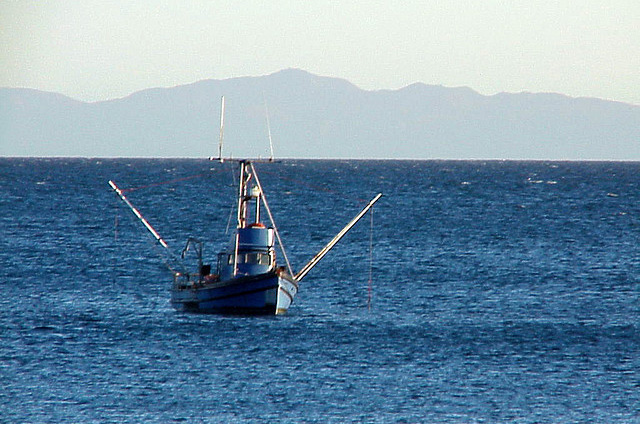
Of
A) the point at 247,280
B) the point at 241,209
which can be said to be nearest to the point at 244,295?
the point at 247,280

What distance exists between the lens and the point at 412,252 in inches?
4225

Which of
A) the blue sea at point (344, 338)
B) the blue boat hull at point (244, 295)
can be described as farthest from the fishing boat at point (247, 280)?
the blue sea at point (344, 338)

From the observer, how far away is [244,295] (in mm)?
66750

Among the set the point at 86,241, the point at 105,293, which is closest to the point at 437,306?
the point at 105,293

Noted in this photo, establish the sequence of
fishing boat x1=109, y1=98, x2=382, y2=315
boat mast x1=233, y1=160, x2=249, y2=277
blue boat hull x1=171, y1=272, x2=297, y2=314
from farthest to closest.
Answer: boat mast x1=233, y1=160, x2=249, y2=277 < fishing boat x1=109, y1=98, x2=382, y2=315 < blue boat hull x1=171, y1=272, x2=297, y2=314

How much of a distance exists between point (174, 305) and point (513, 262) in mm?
39268

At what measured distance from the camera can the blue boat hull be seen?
6625 cm

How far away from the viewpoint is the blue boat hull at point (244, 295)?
2608 inches

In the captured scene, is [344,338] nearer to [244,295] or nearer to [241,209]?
[244,295]

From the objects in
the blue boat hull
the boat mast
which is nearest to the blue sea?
the blue boat hull

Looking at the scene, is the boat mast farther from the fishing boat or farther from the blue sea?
the blue sea

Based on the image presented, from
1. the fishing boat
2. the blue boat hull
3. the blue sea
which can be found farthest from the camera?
the fishing boat

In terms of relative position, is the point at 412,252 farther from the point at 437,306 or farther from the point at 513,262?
the point at 437,306

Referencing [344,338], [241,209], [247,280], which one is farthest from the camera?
[241,209]
